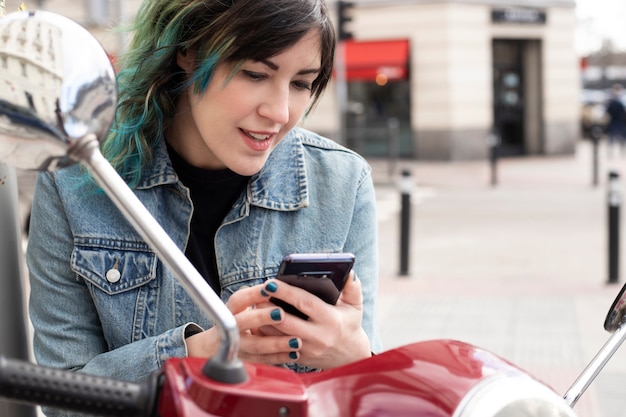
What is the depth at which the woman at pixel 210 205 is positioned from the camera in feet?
4.98

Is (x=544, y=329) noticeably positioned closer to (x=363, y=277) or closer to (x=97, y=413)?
(x=363, y=277)

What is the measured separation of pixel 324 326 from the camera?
1376 mm

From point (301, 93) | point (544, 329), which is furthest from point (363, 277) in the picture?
point (544, 329)

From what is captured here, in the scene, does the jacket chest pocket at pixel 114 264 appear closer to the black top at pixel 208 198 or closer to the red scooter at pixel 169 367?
the black top at pixel 208 198

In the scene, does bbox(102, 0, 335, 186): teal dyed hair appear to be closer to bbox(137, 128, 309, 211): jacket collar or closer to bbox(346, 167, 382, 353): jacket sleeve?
bbox(137, 128, 309, 211): jacket collar

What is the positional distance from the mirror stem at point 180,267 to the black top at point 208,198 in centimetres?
78

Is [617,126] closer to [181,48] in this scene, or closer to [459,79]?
[459,79]

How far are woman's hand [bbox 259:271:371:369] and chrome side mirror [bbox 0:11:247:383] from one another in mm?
291

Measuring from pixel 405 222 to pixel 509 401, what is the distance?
7.30 metres

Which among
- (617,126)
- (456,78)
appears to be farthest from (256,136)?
(617,126)

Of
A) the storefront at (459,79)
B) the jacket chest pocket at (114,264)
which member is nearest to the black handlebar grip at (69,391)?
the jacket chest pocket at (114,264)

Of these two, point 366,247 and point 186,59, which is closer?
point 186,59

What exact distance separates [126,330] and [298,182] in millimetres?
447

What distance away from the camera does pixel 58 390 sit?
3.00ft
